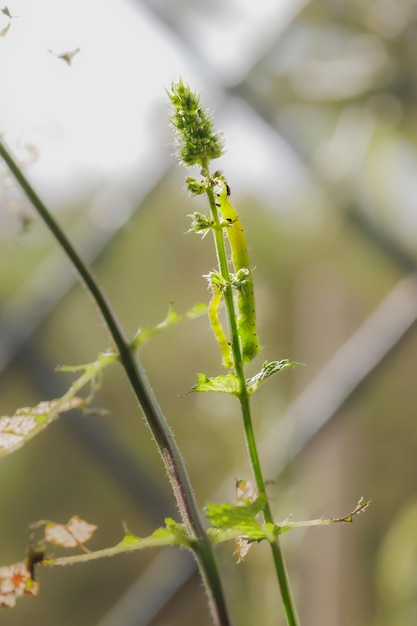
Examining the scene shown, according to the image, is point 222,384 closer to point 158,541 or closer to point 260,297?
point 158,541

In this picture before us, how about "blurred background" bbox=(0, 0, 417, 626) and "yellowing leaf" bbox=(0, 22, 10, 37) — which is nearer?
"yellowing leaf" bbox=(0, 22, 10, 37)

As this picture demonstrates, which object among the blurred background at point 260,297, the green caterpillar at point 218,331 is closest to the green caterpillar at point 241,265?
the green caterpillar at point 218,331

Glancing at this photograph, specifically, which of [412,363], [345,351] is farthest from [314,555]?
[412,363]

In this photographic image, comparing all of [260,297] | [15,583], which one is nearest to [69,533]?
[15,583]

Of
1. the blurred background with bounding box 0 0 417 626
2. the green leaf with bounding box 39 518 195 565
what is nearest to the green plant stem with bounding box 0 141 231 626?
the green leaf with bounding box 39 518 195 565

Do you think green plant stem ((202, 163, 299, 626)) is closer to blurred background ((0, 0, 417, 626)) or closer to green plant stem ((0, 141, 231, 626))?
green plant stem ((0, 141, 231, 626))

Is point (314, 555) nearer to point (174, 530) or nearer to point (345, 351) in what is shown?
point (345, 351)
